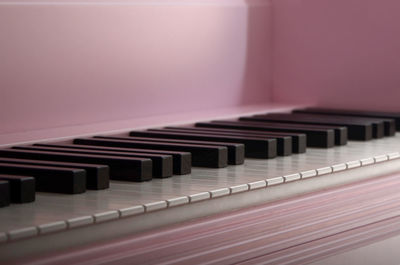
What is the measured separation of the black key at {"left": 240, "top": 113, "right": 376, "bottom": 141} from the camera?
104 inches

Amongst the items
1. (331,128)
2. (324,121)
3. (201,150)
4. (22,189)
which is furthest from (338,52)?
(22,189)

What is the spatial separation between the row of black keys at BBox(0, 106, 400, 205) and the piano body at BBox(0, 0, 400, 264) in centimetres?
3

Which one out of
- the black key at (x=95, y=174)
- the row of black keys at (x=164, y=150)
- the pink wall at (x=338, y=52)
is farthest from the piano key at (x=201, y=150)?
the pink wall at (x=338, y=52)

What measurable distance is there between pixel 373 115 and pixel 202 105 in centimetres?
56

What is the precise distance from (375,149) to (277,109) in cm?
78

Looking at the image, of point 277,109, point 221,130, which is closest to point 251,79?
point 277,109

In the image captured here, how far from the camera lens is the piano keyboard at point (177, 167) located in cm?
158

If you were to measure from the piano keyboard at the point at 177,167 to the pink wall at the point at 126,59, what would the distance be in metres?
0.25

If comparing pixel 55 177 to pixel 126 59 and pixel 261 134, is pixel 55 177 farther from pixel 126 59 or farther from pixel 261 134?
pixel 126 59

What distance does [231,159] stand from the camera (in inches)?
84.0

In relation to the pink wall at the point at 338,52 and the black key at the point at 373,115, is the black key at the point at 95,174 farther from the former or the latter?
the pink wall at the point at 338,52

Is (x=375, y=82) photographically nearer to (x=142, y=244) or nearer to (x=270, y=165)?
(x=270, y=165)

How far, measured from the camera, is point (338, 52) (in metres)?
3.38

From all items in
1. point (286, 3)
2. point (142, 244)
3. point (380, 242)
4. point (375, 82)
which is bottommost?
point (380, 242)
